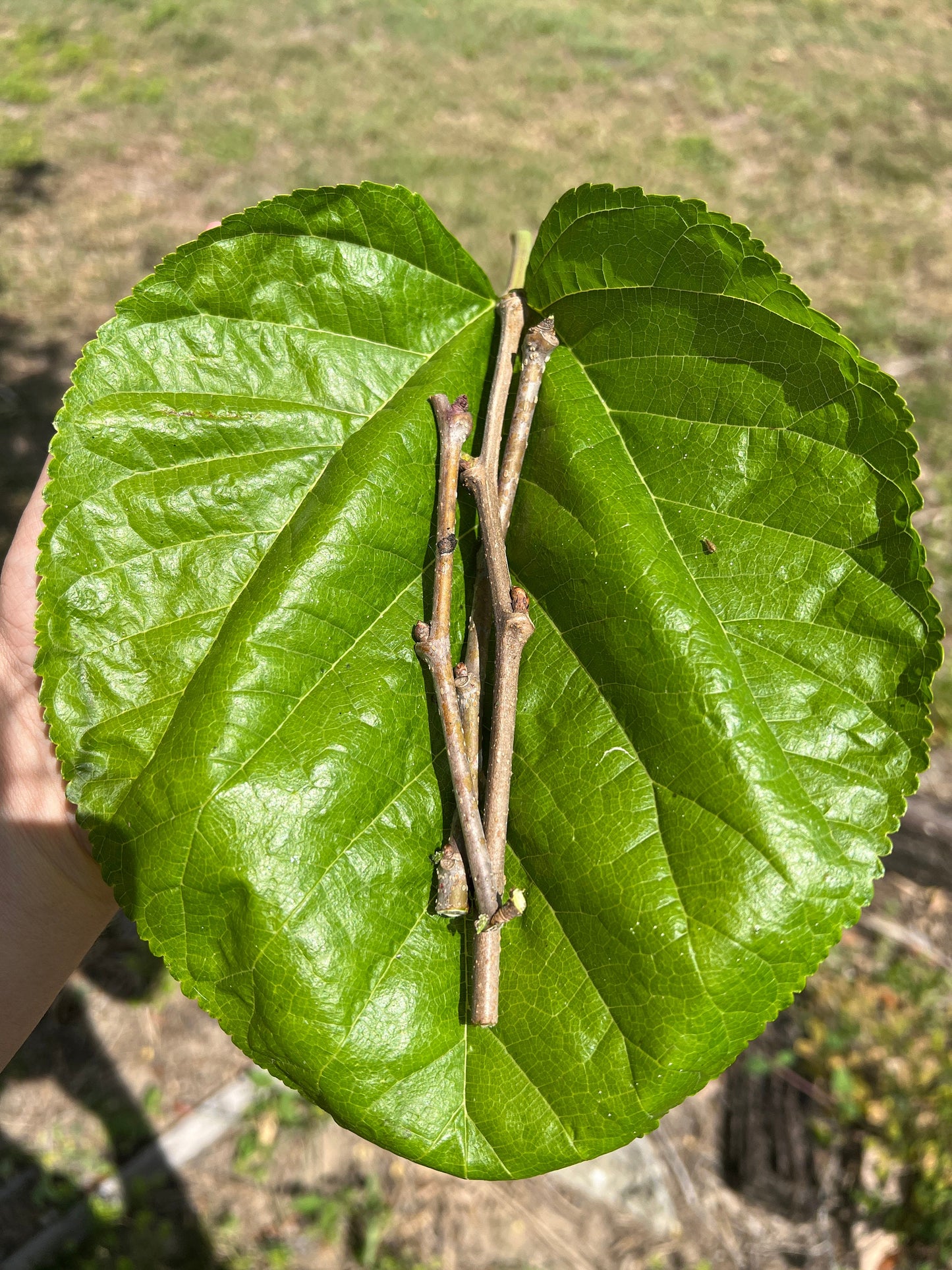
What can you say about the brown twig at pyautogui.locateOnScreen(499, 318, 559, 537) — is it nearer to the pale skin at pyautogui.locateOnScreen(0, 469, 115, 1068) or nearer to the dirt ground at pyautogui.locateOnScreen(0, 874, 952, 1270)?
the pale skin at pyautogui.locateOnScreen(0, 469, 115, 1068)

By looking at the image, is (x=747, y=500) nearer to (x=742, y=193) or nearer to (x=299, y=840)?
(x=299, y=840)

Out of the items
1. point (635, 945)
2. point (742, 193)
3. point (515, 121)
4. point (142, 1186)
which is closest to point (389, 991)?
point (635, 945)

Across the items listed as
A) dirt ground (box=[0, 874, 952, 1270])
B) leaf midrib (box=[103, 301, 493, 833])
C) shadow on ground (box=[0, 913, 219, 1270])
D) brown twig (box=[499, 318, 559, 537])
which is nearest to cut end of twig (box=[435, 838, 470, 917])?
leaf midrib (box=[103, 301, 493, 833])

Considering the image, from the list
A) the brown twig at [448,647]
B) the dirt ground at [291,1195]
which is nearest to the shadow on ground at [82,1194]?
the dirt ground at [291,1195]

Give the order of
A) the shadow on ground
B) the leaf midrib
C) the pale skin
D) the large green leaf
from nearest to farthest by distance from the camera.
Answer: the large green leaf → the leaf midrib → the pale skin → the shadow on ground

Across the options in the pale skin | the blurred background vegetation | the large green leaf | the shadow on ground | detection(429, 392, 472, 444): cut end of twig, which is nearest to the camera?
the large green leaf

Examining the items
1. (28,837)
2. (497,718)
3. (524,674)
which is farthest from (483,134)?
(497,718)
